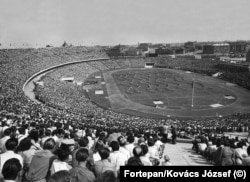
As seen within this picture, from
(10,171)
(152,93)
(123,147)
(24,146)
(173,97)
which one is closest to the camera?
(10,171)

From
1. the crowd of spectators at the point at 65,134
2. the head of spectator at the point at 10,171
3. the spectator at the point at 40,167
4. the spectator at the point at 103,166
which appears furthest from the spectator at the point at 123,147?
the head of spectator at the point at 10,171

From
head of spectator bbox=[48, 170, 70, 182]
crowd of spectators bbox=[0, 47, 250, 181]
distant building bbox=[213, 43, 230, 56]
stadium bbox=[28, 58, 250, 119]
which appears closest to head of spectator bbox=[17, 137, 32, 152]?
crowd of spectators bbox=[0, 47, 250, 181]

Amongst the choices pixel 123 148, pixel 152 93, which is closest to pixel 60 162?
pixel 123 148

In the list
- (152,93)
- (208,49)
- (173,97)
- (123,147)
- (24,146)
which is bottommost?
(173,97)

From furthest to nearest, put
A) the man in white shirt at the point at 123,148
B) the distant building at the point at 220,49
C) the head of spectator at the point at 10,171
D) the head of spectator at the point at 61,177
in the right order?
the distant building at the point at 220,49 < the man in white shirt at the point at 123,148 < the head of spectator at the point at 10,171 < the head of spectator at the point at 61,177

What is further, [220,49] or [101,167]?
[220,49]

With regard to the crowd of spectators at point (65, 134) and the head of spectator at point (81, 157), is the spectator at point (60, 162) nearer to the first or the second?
the crowd of spectators at point (65, 134)

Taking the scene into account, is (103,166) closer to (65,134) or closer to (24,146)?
(24,146)

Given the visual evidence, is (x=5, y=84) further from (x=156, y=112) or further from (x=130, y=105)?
(x=156, y=112)

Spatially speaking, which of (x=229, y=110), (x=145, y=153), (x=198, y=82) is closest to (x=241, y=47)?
(x=198, y=82)
